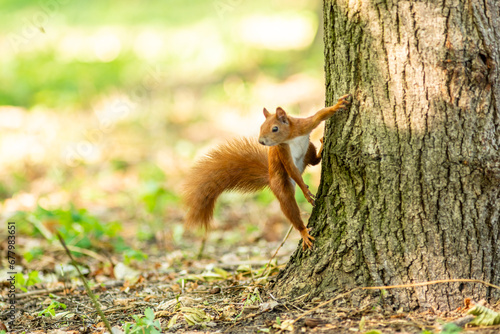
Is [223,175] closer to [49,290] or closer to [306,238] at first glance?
[306,238]

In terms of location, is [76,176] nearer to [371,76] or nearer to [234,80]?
[234,80]

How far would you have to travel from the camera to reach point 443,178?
1.85 metres

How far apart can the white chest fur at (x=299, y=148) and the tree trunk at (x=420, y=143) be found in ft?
0.89

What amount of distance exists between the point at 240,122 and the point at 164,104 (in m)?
1.37

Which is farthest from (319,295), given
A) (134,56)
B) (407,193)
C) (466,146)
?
(134,56)

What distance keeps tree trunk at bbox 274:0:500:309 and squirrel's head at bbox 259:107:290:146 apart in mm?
252

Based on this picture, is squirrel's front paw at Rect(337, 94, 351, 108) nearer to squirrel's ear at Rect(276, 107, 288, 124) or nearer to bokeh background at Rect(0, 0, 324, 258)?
squirrel's ear at Rect(276, 107, 288, 124)

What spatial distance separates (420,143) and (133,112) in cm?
557

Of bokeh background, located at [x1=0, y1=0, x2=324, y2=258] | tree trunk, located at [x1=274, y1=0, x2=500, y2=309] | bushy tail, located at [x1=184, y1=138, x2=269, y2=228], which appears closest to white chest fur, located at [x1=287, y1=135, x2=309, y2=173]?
bushy tail, located at [x1=184, y1=138, x2=269, y2=228]

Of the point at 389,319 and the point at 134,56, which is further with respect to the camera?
the point at 134,56

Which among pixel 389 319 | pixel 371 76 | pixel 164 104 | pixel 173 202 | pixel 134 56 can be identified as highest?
pixel 134 56

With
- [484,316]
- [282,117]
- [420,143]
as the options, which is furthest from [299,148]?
[484,316]

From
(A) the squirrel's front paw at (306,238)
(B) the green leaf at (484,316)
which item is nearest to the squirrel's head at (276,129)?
(A) the squirrel's front paw at (306,238)

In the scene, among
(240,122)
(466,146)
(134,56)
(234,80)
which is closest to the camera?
(466,146)
